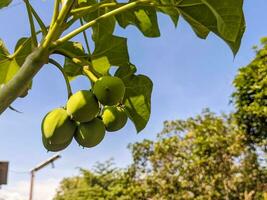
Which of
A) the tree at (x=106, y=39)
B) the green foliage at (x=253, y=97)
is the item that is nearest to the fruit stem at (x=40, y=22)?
the tree at (x=106, y=39)

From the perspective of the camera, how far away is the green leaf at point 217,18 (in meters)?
1.06

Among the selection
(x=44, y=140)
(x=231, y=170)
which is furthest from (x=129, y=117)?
(x=231, y=170)

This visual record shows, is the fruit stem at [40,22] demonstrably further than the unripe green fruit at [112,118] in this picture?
No

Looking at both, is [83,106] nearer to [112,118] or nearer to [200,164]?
[112,118]

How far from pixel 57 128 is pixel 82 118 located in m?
0.06

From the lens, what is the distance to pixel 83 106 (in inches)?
42.6

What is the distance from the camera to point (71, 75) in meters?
1.35

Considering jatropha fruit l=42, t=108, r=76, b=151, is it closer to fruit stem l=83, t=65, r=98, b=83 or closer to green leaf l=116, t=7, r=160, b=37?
fruit stem l=83, t=65, r=98, b=83

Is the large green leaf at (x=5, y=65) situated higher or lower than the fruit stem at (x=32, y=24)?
higher

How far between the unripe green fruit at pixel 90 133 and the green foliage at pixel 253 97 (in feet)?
27.7

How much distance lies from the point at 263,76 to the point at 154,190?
5.38m

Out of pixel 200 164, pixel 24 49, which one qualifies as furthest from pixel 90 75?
pixel 200 164

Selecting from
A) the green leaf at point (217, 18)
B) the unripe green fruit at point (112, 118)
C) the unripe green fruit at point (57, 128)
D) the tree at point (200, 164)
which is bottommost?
the unripe green fruit at point (57, 128)

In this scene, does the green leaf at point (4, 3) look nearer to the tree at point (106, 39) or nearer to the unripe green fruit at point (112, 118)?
the tree at point (106, 39)
